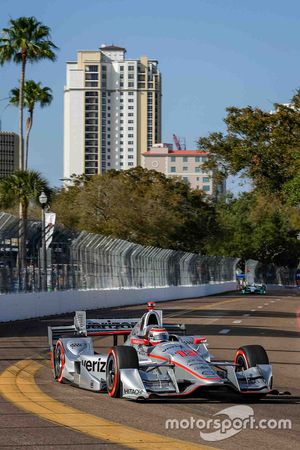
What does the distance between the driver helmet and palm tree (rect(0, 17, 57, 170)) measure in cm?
3989

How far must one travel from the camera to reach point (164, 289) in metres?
57.1

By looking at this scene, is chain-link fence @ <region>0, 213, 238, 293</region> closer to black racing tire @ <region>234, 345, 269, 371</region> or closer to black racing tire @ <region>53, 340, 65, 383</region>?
black racing tire @ <region>53, 340, 65, 383</region>

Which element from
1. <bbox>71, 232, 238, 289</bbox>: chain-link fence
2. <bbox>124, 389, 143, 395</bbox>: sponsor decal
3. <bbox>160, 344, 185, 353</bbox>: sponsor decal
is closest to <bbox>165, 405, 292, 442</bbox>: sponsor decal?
<bbox>124, 389, 143, 395</bbox>: sponsor decal

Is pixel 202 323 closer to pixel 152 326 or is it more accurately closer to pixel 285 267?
pixel 152 326

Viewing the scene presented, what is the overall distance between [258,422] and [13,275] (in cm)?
2181

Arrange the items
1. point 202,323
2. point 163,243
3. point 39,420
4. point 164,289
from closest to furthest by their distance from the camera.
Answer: point 39,420
point 202,323
point 164,289
point 163,243

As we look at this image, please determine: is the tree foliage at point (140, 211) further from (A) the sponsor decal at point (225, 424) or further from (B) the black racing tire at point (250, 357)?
(A) the sponsor decal at point (225, 424)

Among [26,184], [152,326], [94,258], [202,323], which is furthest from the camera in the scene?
[26,184]

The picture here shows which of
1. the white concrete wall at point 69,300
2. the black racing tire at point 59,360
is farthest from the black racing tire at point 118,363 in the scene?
the white concrete wall at point 69,300

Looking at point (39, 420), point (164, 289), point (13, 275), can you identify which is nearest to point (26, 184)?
point (164, 289)

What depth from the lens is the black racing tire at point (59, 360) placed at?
13.2 meters

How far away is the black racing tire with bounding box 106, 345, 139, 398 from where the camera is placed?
11.5m

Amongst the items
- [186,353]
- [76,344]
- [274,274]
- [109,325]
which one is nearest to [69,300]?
[109,325]

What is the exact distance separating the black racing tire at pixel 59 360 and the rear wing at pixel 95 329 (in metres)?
0.48
